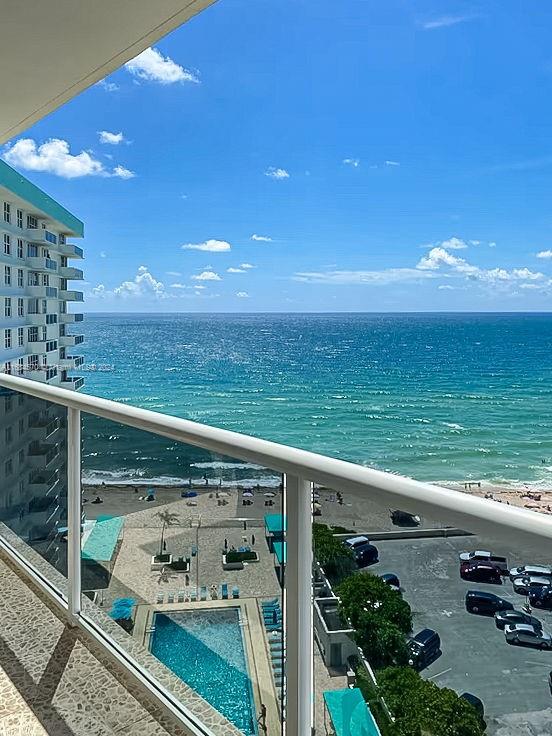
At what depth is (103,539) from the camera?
1920 mm

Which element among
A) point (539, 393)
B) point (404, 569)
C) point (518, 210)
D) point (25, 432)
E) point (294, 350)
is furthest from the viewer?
point (518, 210)

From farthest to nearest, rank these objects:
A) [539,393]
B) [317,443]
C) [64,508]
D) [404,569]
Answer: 1. [539,393]
2. [317,443]
3. [64,508]
4. [404,569]

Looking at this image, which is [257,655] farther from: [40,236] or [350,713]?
[40,236]

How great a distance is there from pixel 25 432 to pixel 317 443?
76.8 ft

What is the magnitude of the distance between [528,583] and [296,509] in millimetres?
526

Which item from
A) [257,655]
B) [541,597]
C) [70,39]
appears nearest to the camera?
[541,597]

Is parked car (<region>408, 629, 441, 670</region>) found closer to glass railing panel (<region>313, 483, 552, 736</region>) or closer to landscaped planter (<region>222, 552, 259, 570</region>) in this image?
glass railing panel (<region>313, 483, 552, 736</region>)

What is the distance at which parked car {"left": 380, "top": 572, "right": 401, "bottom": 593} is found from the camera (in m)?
1.06

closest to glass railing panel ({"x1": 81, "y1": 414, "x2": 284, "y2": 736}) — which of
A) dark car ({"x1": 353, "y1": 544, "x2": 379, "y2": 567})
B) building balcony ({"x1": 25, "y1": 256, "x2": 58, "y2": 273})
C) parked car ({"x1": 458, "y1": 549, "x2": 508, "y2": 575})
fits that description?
dark car ({"x1": 353, "y1": 544, "x2": 379, "y2": 567})

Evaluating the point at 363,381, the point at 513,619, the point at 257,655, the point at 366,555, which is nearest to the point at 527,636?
the point at 513,619

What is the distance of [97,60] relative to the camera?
Result: 2281 millimetres

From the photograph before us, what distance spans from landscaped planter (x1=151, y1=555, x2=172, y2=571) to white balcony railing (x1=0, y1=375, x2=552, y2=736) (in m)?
0.33

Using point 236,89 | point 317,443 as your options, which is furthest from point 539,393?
point 236,89

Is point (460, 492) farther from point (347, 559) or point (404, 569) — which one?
point (347, 559)
